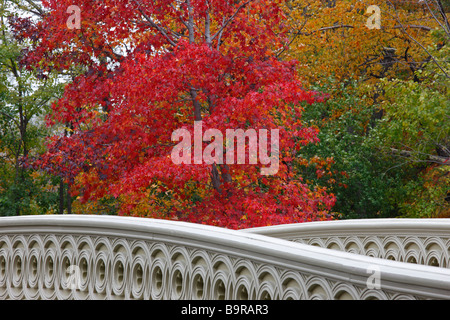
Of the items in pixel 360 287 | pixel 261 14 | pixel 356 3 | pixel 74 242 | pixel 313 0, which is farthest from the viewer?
pixel 313 0

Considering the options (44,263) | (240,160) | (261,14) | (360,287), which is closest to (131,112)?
(240,160)

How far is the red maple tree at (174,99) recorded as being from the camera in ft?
29.0

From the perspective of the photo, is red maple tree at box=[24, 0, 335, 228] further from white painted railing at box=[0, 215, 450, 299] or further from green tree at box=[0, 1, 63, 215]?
green tree at box=[0, 1, 63, 215]

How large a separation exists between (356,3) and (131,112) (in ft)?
29.3

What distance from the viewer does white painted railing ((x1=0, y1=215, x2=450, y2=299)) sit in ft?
8.33

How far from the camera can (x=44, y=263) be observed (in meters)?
4.22

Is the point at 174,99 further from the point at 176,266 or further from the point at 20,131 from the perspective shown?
the point at 20,131

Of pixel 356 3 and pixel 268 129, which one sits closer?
pixel 268 129

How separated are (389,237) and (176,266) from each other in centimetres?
319

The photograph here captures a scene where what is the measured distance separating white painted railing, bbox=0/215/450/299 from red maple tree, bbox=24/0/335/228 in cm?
411

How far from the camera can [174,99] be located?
9961 millimetres

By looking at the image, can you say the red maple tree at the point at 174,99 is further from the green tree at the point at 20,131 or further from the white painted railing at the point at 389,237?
the green tree at the point at 20,131
